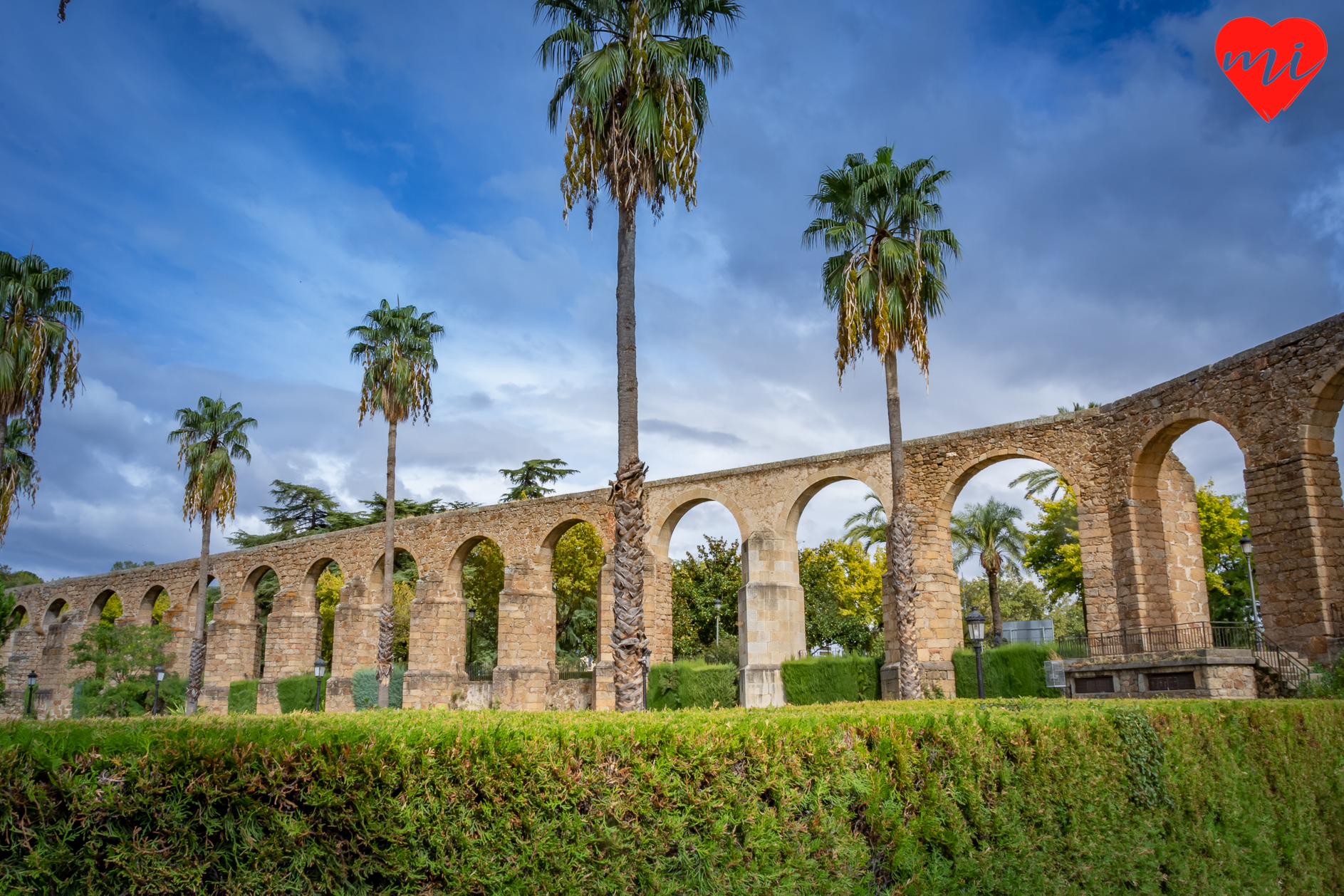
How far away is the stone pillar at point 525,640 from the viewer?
23438 mm

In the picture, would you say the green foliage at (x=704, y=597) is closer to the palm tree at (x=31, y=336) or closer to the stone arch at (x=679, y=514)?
the stone arch at (x=679, y=514)

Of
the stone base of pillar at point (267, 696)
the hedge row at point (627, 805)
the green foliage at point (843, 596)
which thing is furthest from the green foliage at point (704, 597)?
the hedge row at point (627, 805)

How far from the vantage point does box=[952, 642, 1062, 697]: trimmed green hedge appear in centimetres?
1594

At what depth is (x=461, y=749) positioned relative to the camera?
137 inches

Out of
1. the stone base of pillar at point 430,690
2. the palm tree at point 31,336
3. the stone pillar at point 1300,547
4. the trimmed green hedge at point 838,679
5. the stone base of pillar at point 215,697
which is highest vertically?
the palm tree at point 31,336

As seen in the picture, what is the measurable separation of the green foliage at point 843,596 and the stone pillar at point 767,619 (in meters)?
7.86

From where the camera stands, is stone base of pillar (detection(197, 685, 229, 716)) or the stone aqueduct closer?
the stone aqueduct

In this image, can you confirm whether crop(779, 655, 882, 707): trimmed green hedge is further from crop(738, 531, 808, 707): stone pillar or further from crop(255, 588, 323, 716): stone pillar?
crop(255, 588, 323, 716): stone pillar

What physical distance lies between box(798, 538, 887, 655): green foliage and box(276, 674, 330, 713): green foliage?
A: 15136 millimetres

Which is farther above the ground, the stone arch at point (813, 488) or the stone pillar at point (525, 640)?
the stone arch at point (813, 488)

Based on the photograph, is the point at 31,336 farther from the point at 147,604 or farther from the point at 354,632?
the point at 147,604

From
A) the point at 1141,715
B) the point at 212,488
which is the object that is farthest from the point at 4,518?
the point at 1141,715

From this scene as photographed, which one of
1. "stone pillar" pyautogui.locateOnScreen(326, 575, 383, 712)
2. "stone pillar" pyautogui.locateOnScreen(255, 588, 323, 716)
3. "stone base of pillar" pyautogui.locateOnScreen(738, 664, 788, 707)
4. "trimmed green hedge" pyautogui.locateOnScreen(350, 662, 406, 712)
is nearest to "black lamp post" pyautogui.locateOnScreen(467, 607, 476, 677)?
"stone pillar" pyautogui.locateOnScreen(255, 588, 323, 716)

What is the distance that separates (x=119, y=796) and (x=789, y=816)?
8.76 ft
